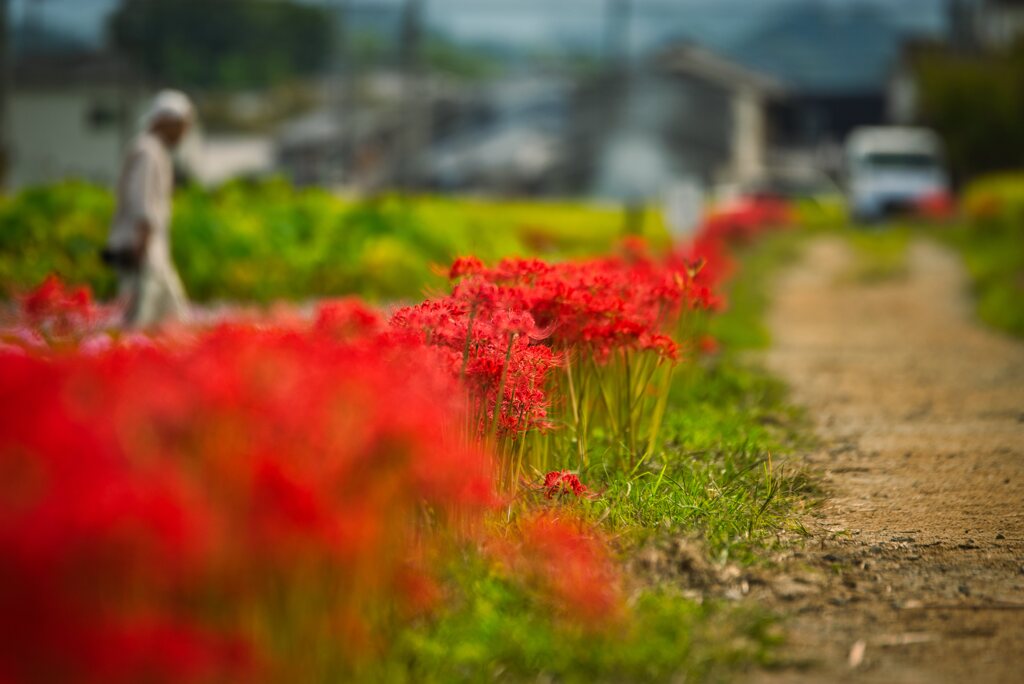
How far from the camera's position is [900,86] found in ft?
193

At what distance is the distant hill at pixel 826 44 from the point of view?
37.1 meters

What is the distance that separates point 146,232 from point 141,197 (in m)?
0.24

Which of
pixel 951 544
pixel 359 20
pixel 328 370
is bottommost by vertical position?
pixel 951 544

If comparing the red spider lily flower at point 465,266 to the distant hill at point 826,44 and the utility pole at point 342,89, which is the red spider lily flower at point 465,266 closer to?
the utility pole at point 342,89

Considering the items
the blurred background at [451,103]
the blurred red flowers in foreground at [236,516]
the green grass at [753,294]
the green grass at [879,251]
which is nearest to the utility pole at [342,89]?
the blurred background at [451,103]

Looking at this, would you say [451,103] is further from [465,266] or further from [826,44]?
[465,266]

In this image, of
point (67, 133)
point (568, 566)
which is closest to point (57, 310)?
point (568, 566)

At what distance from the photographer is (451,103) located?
33969 millimetres

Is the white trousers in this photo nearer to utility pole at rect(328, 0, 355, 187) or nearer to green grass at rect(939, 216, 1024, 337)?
green grass at rect(939, 216, 1024, 337)

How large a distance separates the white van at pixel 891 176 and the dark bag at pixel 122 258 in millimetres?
24518

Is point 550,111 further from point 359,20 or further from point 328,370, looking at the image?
point 328,370

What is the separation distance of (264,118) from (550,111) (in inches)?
306

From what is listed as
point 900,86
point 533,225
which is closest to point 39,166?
point 533,225

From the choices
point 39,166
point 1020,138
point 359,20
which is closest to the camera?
point 39,166
